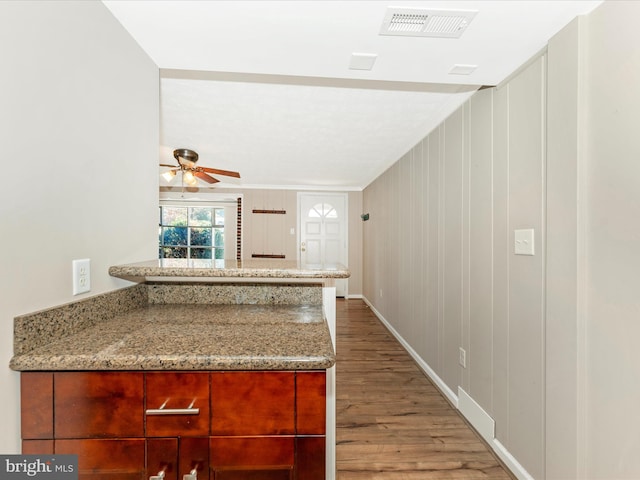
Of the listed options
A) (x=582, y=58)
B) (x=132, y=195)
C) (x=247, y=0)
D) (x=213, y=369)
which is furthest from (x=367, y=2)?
(x=213, y=369)

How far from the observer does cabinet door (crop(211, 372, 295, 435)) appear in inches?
33.6

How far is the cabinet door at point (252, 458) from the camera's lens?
849mm

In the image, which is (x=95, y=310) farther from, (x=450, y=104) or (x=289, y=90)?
(x=450, y=104)

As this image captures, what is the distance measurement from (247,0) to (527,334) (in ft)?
6.43

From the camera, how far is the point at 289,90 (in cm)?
211

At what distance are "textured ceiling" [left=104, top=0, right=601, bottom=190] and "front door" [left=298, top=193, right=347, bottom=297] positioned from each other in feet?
9.01

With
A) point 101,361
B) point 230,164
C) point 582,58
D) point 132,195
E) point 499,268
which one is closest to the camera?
point 101,361

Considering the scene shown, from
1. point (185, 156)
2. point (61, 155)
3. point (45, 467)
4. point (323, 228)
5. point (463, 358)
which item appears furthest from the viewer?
point (323, 228)

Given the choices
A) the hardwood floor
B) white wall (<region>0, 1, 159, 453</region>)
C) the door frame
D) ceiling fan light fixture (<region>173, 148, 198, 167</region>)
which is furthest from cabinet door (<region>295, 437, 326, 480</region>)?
the door frame

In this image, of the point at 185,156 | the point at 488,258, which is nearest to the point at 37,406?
the point at 488,258

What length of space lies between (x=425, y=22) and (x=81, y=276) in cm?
166

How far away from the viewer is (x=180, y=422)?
2.77ft

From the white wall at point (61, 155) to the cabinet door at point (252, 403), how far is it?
0.56 m

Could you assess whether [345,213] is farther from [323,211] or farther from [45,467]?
[45,467]
